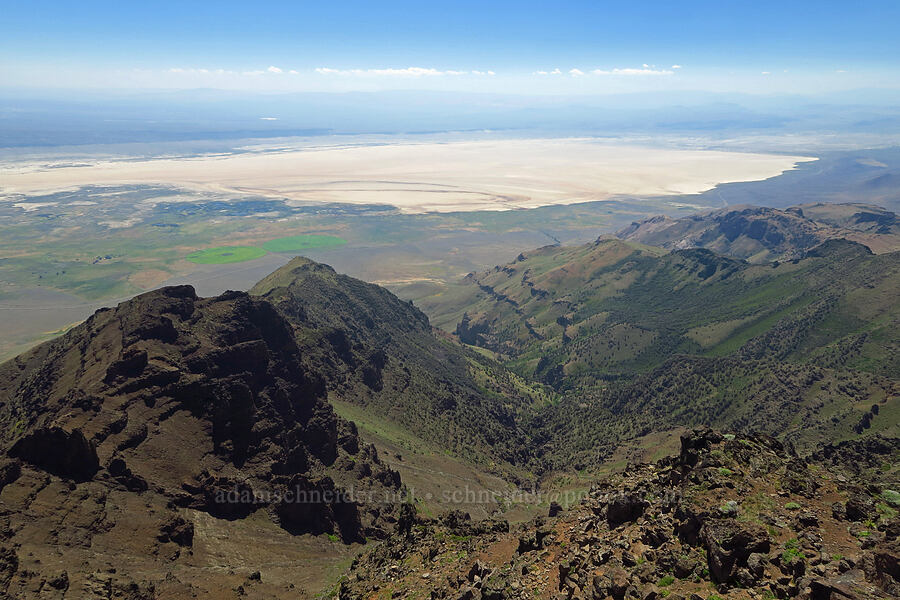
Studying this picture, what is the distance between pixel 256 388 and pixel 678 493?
64.9m

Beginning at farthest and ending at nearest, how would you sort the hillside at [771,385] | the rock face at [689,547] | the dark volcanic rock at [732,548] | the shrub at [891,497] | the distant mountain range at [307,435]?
the hillside at [771,385]
the distant mountain range at [307,435]
the shrub at [891,497]
the dark volcanic rock at [732,548]
the rock face at [689,547]

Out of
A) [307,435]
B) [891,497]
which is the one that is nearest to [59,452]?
[307,435]

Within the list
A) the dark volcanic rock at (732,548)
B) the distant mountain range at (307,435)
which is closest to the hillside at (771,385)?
the distant mountain range at (307,435)

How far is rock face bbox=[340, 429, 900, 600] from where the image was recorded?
23.9 meters

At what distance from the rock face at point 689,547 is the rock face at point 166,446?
20.9m

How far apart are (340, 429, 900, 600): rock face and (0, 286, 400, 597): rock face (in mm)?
20881

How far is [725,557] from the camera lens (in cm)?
2525

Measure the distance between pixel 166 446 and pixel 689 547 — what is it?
56.6m

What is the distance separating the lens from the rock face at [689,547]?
23.9 metres

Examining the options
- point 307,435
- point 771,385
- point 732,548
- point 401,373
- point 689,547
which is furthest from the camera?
point 401,373

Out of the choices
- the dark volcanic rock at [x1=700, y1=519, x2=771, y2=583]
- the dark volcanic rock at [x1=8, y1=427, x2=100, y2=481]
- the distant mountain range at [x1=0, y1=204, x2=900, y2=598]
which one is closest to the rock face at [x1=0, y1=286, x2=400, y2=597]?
the dark volcanic rock at [x1=8, y1=427, x2=100, y2=481]

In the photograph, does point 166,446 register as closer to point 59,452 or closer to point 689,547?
point 59,452

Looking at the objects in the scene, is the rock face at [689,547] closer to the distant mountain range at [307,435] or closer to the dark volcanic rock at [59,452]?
the distant mountain range at [307,435]

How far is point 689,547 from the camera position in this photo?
94.9 ft
